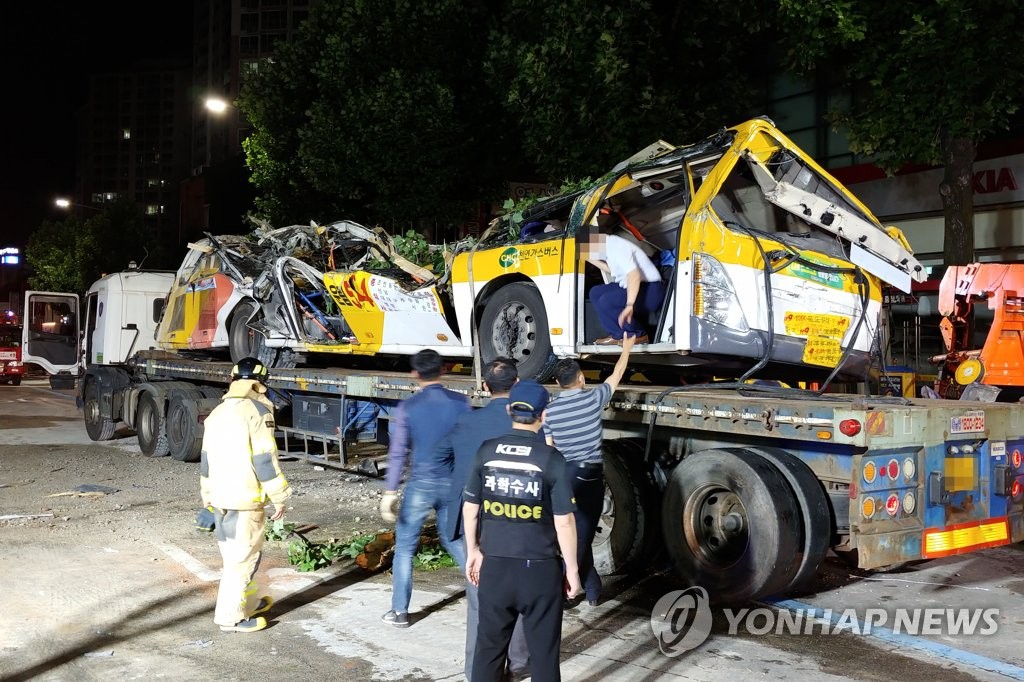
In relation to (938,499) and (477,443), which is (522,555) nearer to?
(477,443)

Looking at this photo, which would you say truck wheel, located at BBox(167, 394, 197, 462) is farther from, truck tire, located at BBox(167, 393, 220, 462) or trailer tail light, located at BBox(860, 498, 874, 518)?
trailer tail light, located at BBox(860, 498, 874, 518)

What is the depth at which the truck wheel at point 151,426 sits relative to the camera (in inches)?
514

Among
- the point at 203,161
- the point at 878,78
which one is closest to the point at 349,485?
the point at 878,78

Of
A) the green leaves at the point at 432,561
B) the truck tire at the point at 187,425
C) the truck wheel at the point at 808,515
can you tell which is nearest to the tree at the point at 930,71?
the truck wheel at the point at 808,515

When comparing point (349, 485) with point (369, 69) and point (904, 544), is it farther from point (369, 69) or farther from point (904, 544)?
point (369, 69)

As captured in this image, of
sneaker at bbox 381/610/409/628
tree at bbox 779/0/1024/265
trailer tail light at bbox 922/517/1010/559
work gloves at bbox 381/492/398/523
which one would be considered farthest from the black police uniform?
tree at bbox 779/0/1024/265

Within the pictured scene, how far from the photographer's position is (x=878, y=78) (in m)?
13.1

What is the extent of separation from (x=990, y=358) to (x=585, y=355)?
579 cm

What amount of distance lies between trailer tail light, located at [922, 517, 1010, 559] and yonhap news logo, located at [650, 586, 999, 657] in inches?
17.6

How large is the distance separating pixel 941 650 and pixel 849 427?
1301mm

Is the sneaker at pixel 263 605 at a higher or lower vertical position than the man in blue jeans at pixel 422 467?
lower

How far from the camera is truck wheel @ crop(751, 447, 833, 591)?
545cm

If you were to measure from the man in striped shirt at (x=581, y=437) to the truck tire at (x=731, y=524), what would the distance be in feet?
2.13

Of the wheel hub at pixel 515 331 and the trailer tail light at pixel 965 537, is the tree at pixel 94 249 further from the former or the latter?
the trailer tail light at pixel 965 537
